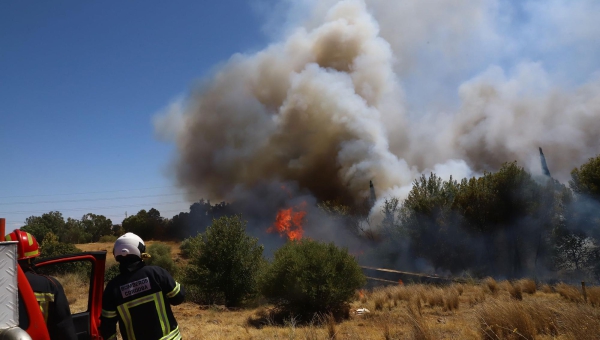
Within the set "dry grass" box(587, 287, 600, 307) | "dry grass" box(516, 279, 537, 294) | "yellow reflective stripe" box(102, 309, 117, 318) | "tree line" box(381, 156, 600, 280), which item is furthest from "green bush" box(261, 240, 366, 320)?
"tree line" box(381, 156, 600, 280)

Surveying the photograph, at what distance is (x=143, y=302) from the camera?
3.41 m

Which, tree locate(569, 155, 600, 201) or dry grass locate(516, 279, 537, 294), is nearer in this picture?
dry grass locate(516, 279, 537, 294)

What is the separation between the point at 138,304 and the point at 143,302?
0.14 feet

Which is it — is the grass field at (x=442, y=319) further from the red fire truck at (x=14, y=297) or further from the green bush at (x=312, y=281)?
the red fire truck at (x=14, y=297)

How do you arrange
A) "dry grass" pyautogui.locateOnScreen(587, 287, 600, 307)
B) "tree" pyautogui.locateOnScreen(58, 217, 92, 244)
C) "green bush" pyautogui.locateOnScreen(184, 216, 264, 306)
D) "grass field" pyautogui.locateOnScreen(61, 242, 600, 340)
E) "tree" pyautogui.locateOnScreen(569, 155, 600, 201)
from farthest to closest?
"tree" pyautogui.locateOnScreen(58, 217, 92, 244) → "tree" pyautogui.locateOnScreen(569, 155, 600, 201) → "green bush" pyautogui.locateOnScreen(184, 216, 264, 306) → "dry grass" pyautogui.locateOnScreen(587, 287, 600, 307) → "grass field" pyautogui.locateOnScreen(61, 242, 600, 340)

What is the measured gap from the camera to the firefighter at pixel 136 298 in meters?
3.37

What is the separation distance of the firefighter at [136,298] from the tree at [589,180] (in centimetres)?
2365

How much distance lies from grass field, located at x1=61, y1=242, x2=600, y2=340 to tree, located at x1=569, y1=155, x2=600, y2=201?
7.76 metres

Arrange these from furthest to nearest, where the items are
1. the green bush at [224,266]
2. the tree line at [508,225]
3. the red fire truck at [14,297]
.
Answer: the tree line at [508,225] < the green bush at [224,266] < the red fire truck at [14,297]

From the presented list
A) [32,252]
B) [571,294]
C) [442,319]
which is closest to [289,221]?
[571,294]

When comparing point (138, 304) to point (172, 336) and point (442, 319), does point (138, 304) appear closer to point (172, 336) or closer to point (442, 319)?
point (172, 336)

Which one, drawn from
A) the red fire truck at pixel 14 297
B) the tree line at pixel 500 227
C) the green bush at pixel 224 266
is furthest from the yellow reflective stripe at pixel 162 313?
the tree line at pixel 500 227

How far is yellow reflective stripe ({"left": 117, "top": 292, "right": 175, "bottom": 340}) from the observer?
3383mm

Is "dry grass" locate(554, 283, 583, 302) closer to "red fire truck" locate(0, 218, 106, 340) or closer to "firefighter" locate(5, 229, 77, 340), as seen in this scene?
"firefighter" locate(5, 229, 77, 340)
